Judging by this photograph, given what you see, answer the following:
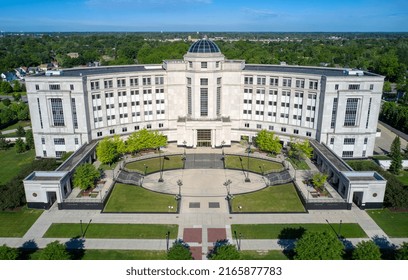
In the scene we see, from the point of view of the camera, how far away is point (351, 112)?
89188 mm

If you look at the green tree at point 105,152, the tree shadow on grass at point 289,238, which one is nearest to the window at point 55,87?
the green tree at point 105,152

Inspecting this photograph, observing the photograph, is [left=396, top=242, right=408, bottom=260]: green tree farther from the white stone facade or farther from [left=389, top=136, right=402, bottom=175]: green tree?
the white stone facade

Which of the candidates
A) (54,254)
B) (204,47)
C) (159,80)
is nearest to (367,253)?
(54,254)

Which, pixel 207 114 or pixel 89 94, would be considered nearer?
pixel 89 94

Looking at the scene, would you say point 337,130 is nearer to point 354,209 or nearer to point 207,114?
point 354,209

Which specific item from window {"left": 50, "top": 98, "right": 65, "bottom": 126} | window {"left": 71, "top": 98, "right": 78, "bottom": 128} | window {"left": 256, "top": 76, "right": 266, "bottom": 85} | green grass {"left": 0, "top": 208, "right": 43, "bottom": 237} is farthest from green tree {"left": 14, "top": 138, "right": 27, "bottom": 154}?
window {"left": 256, "top": 76, "right": 266, "bottom": 85}

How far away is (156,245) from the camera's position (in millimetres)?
55312

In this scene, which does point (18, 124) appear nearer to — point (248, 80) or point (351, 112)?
point (248, 80)

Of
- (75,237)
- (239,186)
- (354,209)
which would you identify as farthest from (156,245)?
(354,209)

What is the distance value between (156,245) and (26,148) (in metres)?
65.2

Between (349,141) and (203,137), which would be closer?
Answer: (349,141)

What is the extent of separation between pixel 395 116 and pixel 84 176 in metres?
107

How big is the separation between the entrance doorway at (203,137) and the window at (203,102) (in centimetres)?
500

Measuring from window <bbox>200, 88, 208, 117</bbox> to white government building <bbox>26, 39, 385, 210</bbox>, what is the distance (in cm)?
29
